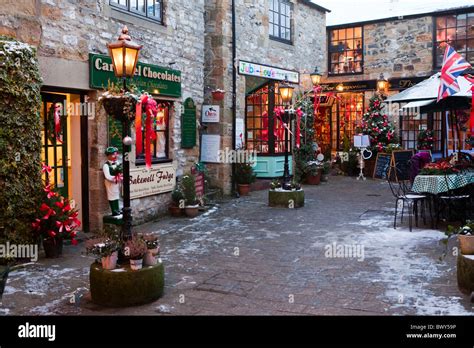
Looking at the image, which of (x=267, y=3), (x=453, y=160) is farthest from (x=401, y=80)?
(x=453, y=160)

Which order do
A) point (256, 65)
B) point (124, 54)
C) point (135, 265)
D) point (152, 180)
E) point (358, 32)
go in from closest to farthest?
point (135, 265)
point (124, 54)
point (152, 180)
point (256, 65)
point (358, 32)

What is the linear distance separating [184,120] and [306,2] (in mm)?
7993

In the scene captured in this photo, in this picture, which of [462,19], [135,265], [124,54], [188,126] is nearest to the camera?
[135,265]

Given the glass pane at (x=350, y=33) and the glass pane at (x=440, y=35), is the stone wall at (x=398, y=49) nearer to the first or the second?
the glass pane at (x=440, y=35)

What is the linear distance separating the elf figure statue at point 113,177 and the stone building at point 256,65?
157 inches

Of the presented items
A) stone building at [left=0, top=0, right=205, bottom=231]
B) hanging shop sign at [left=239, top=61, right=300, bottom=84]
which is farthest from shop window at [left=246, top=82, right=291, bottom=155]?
stone building at [left=0, top=0, right=205, bottom=231]

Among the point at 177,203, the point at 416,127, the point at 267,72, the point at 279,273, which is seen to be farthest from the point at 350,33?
the point at 279,273

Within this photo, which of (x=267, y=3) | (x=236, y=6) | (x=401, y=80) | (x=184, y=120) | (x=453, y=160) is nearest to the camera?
(x=453, y=160)

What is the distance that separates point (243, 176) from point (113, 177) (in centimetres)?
539

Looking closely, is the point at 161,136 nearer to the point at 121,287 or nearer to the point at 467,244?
the point at 121,287

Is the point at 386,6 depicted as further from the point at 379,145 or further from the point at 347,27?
the point at 379,145

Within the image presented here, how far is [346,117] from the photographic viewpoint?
63.8ft

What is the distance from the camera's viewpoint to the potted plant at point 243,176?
1335 cm

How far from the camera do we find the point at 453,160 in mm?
9766
